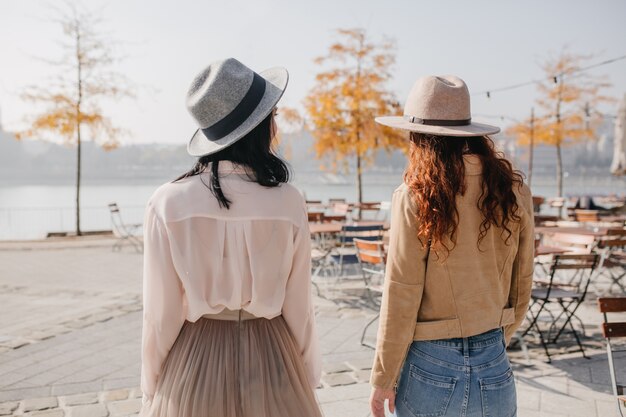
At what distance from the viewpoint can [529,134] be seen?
25203 millimetres

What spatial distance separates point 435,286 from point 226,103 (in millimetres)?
854

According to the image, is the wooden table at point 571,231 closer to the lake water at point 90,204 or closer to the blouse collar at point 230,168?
the lake water at point 90,204

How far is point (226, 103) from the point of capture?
5.49 ft

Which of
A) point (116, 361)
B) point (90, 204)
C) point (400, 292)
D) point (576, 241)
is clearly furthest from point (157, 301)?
point (90, 204)

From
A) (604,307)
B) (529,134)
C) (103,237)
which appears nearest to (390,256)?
(604,307)

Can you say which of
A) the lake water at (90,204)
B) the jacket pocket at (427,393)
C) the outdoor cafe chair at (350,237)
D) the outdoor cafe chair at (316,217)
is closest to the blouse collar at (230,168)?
Answer: the jacket pocket at (427,393)

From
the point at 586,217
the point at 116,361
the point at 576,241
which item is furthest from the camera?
the point at 586,217

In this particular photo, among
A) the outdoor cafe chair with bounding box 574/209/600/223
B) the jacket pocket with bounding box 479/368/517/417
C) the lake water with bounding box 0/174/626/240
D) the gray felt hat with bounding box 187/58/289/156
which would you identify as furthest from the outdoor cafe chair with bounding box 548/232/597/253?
the gray felt hat with bounding box 187/58/289/156

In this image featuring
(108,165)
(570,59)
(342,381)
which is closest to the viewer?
(342,381)

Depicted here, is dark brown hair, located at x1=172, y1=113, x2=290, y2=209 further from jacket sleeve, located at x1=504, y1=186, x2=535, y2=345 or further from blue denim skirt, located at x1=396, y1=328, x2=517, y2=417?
jacket sleeve, located at x1=504, y1=186, x2=535, y2=345

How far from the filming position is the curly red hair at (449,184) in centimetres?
165

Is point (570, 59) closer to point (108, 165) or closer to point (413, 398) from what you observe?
point (413, 398)

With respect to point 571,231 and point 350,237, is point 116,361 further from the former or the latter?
point 571,231

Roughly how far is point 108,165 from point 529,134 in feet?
270
